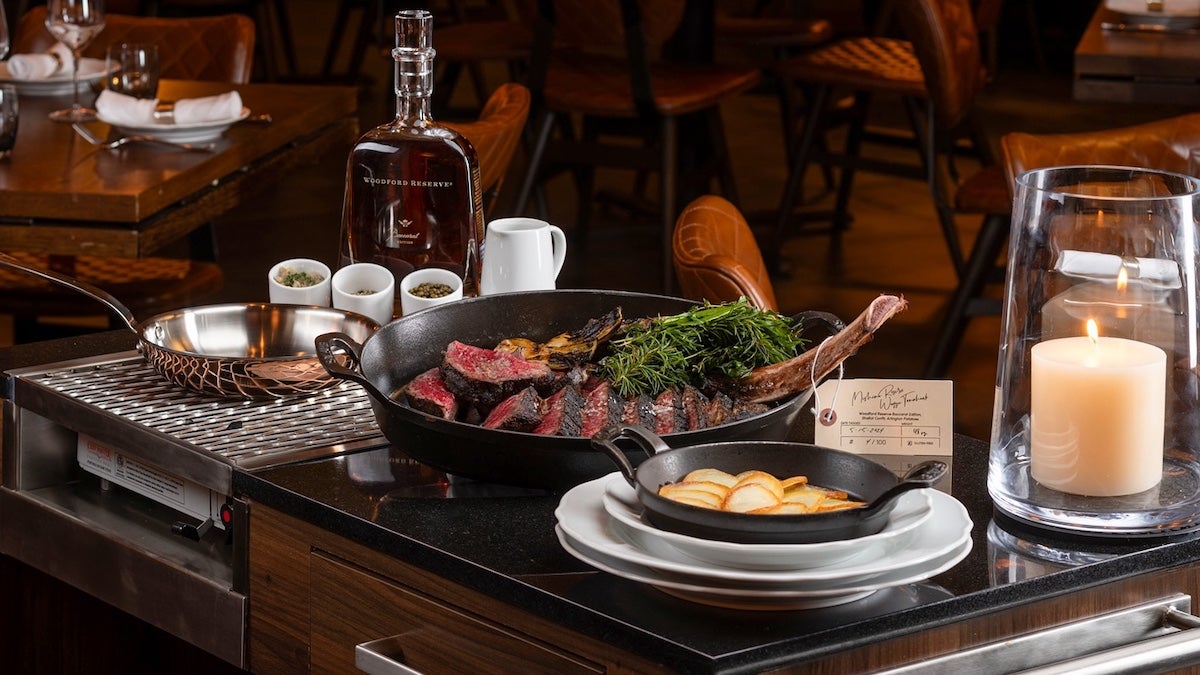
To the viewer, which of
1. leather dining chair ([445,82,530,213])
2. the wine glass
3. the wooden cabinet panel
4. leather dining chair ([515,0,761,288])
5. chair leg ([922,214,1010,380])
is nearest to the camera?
the wooden cabinet panel

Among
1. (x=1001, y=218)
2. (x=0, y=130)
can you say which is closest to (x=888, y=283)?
(x=1001, y=218)

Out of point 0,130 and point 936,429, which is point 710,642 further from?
point 0,130

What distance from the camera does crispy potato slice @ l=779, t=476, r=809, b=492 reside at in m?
1.07

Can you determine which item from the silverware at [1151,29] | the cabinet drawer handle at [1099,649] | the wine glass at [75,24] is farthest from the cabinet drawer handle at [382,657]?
the silverware at [1151,29]

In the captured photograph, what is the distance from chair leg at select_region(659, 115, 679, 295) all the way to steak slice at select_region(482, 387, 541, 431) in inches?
109

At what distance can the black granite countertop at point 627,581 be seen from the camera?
972 millimetres

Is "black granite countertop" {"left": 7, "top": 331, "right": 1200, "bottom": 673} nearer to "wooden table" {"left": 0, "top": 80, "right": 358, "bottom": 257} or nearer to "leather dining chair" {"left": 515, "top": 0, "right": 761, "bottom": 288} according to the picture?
"wooden table" {"left": 0, "top": 80, "right": 358, "bottom": 257}

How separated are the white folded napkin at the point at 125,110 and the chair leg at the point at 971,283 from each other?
1.70 metres

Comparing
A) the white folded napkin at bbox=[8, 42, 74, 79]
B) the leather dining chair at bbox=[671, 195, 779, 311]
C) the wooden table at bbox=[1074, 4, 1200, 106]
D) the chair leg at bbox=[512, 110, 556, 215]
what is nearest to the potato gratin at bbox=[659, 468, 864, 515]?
the leather dining chair at bbox=[671, 195, 779, 311]

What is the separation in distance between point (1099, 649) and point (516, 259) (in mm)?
737

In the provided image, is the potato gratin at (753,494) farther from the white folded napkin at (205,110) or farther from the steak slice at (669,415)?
the white folded napkin at (205,110)

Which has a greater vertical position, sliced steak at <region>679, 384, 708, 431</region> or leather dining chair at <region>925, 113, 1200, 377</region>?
leather dining chair at <region>925, 113, 1200, 377</region>

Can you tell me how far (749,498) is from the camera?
103 cm

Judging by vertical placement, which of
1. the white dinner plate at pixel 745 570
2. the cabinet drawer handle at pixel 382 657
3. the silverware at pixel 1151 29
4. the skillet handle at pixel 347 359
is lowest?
the cabinet drawer handle at pixel 382 657
